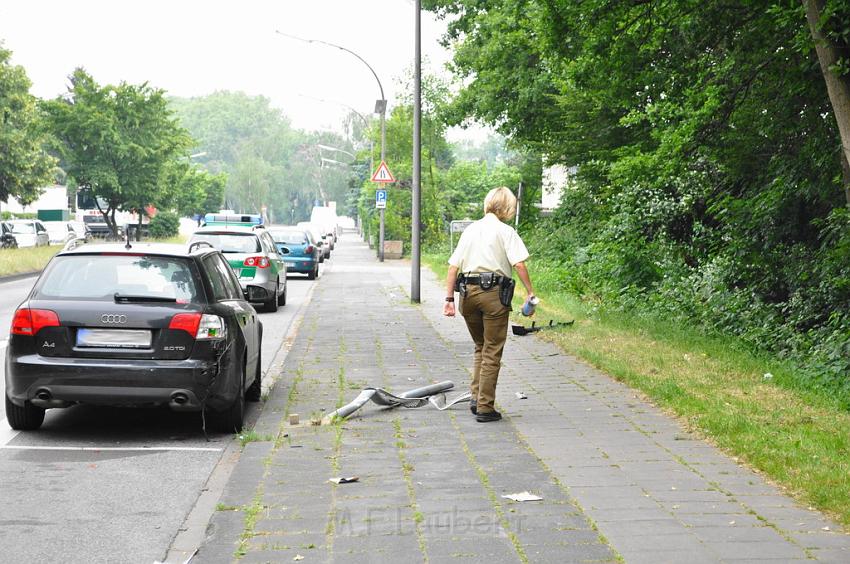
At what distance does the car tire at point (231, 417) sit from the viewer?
857 cm

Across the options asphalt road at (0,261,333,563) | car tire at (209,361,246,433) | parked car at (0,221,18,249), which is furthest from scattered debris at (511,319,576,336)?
parked car at (0,221,18,249)

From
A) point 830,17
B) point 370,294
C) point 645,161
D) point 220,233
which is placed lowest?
point 370,294

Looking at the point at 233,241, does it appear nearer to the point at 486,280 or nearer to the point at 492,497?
the point at 486,280

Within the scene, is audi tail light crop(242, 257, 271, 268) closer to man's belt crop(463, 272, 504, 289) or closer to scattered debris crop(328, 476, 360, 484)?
man's belt crop(463, 272, 504, 289)

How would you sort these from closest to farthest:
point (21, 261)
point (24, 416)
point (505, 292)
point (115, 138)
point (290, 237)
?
point (24, 416) → point (505, 292) → point (290, 237) → point (21, 261) → point (115, 138)

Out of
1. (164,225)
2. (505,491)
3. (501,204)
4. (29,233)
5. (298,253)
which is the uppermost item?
(501,204)

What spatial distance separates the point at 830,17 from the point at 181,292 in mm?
6164

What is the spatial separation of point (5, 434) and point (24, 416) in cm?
20

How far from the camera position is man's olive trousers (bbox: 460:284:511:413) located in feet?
28.6

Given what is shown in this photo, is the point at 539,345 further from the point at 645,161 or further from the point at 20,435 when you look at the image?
the point at 20,435

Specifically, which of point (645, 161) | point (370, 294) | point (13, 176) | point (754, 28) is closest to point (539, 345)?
point (645, 161)

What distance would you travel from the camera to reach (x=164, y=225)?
239 feet

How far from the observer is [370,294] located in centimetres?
2606

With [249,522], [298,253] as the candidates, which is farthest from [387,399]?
[298,253]
